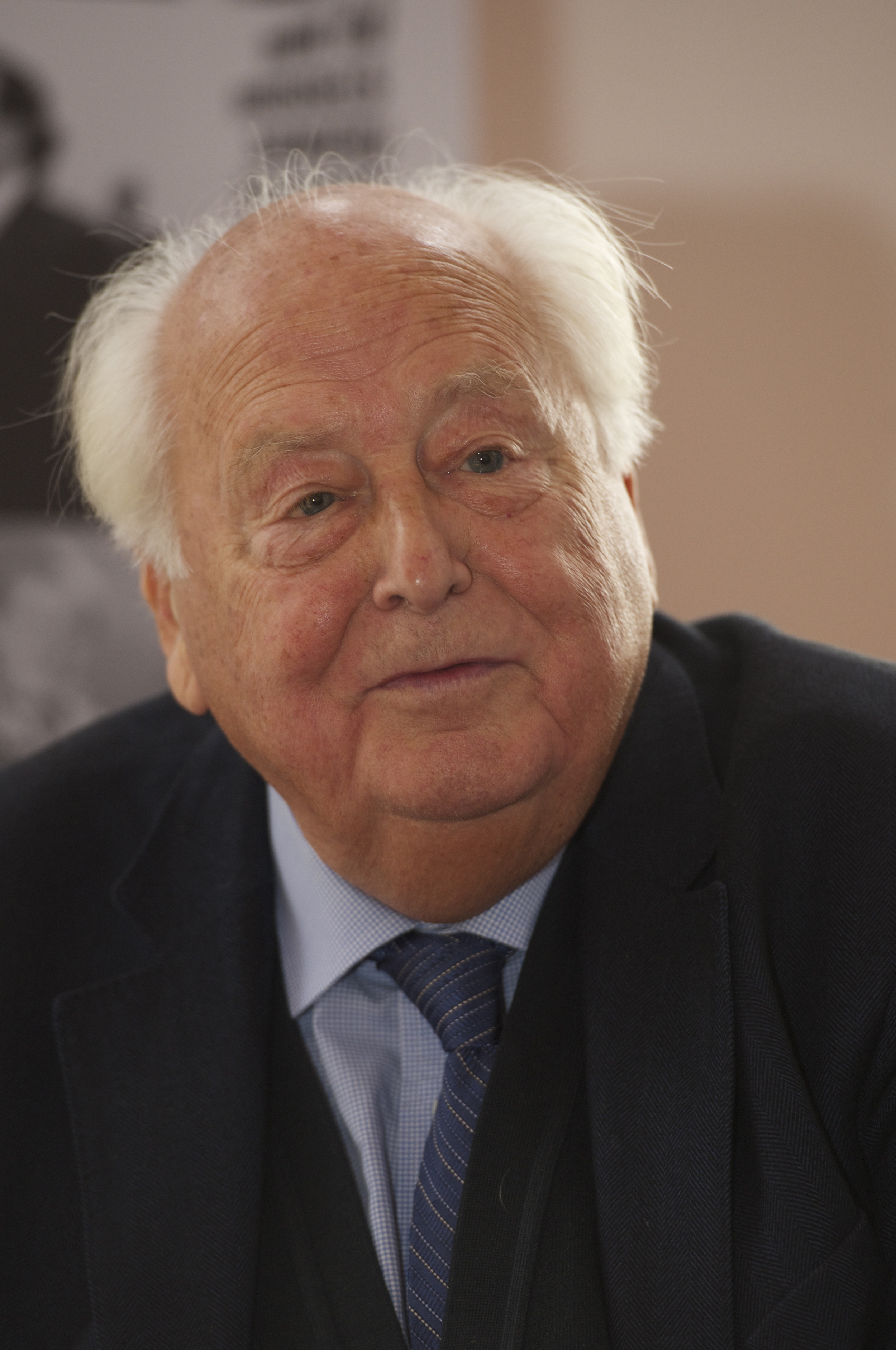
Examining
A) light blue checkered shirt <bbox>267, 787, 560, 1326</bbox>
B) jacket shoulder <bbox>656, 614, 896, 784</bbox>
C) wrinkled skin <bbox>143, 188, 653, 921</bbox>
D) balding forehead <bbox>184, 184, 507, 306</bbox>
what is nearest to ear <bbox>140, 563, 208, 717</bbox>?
wrinkled skin <bbox>143, 188, 653, 921</bbox>

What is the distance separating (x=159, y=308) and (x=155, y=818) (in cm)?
67

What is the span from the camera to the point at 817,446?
2.38 m

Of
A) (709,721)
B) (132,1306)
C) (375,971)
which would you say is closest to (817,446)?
(709,721)

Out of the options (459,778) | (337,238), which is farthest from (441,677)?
(337,238)

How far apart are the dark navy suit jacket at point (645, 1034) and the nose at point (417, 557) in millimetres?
405

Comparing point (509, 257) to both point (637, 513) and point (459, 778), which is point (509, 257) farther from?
point (459, 778)

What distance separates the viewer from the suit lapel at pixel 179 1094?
4.06 ft

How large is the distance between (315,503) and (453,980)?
556 millimetres

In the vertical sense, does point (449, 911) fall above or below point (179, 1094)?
above

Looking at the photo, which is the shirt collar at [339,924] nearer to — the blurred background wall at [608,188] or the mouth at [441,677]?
the mouth at [441,677]

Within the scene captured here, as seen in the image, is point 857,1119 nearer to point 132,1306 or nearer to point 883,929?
point 883,929

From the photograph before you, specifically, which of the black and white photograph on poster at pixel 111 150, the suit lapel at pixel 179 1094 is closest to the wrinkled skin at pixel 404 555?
the suit lapel at pixel 179 1094

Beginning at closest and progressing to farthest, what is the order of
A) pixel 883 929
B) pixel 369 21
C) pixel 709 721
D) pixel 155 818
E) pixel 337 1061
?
pixel 883 929 < pixel 337 1061 < pixel 709 721 < pixel 155 818 < pixel 369 21

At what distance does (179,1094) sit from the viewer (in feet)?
Answer: 4.45
